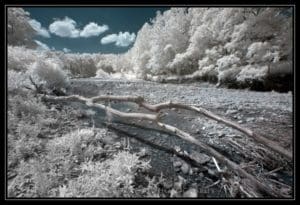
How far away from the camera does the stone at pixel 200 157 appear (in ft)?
10.6

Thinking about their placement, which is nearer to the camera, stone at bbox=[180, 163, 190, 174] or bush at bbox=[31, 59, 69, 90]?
stone at bbox=[180, 163, 190, 174]

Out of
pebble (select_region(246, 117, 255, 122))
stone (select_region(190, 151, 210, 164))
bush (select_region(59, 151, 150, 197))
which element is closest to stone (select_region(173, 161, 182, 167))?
stone (select_region(190, 151, 210, 164))

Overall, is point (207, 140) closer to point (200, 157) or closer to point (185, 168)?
point (200, 157)

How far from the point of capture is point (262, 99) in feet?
21.3

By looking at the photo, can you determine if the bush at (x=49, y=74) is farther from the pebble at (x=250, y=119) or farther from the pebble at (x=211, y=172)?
the pebble at (x=250, y=119)

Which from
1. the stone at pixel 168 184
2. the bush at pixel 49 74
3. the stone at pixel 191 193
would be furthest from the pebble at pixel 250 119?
the bush at pixel 49 74

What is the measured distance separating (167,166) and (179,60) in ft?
37.6

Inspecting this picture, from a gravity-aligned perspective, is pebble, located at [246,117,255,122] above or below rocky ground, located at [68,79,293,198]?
above

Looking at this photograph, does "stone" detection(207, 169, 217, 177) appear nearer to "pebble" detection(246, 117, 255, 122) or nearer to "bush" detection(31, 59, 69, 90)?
"pebble" detection(246, 117, 255, 122)

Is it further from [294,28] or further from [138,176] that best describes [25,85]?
[294,28]

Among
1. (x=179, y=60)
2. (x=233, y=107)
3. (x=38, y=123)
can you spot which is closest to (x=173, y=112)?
(x=233, y=107)

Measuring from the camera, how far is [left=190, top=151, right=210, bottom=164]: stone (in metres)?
3.24

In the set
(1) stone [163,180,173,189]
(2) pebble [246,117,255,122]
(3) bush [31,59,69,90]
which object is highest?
(3) bush [31,59,69,90]

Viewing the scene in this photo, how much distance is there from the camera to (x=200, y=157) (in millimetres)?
3348
